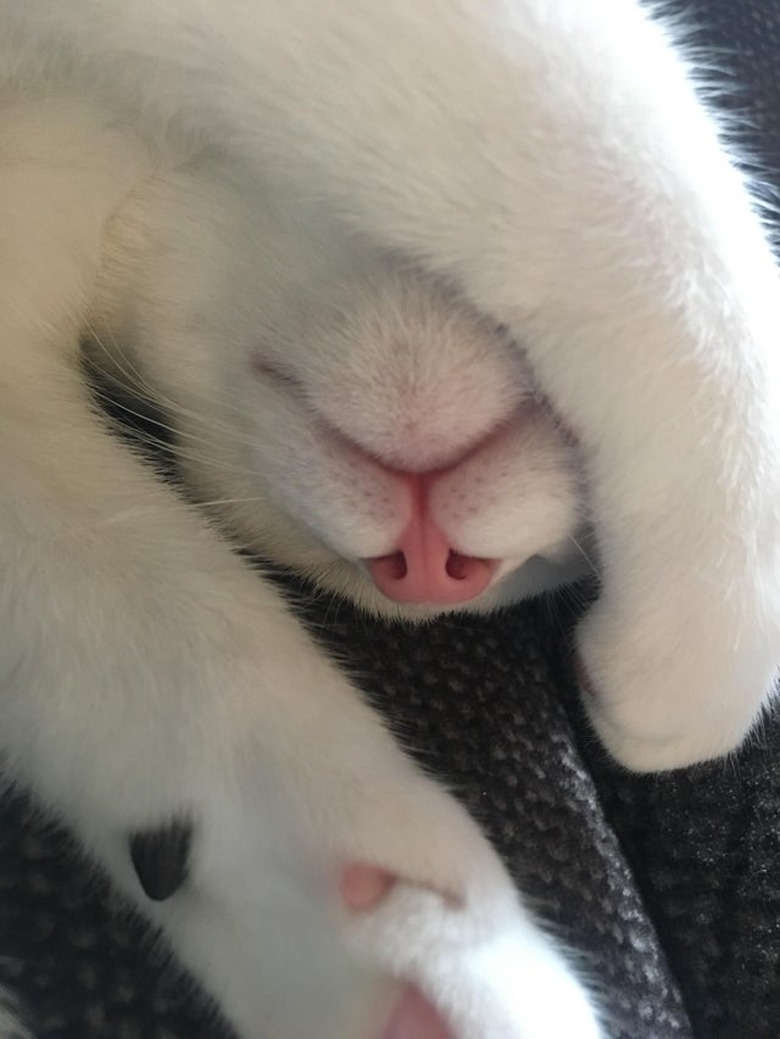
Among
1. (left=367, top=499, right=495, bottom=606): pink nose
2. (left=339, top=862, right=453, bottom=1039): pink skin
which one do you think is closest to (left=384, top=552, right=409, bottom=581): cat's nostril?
(left=367, top=499, right=495, bottom=606): pink nose

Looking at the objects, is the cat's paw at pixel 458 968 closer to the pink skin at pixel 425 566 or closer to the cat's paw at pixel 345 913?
the cat's paw at pixel 345 913

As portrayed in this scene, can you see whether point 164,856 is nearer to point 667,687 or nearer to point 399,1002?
point 399,1002

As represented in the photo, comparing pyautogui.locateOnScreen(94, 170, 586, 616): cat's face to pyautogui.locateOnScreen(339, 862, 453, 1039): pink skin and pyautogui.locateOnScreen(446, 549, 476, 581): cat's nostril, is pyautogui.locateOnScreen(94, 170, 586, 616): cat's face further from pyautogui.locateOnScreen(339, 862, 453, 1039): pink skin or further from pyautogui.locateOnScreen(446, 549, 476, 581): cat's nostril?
pyautogui.locateOnScreen(339, 862, 453, 1039): pink skin

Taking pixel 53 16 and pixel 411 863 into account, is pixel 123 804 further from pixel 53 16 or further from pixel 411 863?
pixel 53 16

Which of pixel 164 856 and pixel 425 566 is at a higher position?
pixel 425 566

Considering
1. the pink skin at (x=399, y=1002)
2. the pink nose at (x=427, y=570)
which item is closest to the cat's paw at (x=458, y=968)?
the pink skin at (x=399, y=1002)

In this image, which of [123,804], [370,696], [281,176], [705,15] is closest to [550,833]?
[370,696]

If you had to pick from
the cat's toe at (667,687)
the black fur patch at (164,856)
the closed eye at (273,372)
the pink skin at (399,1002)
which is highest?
the closed eye at (273,372)

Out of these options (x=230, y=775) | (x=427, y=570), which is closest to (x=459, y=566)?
(x=427, y=570)
